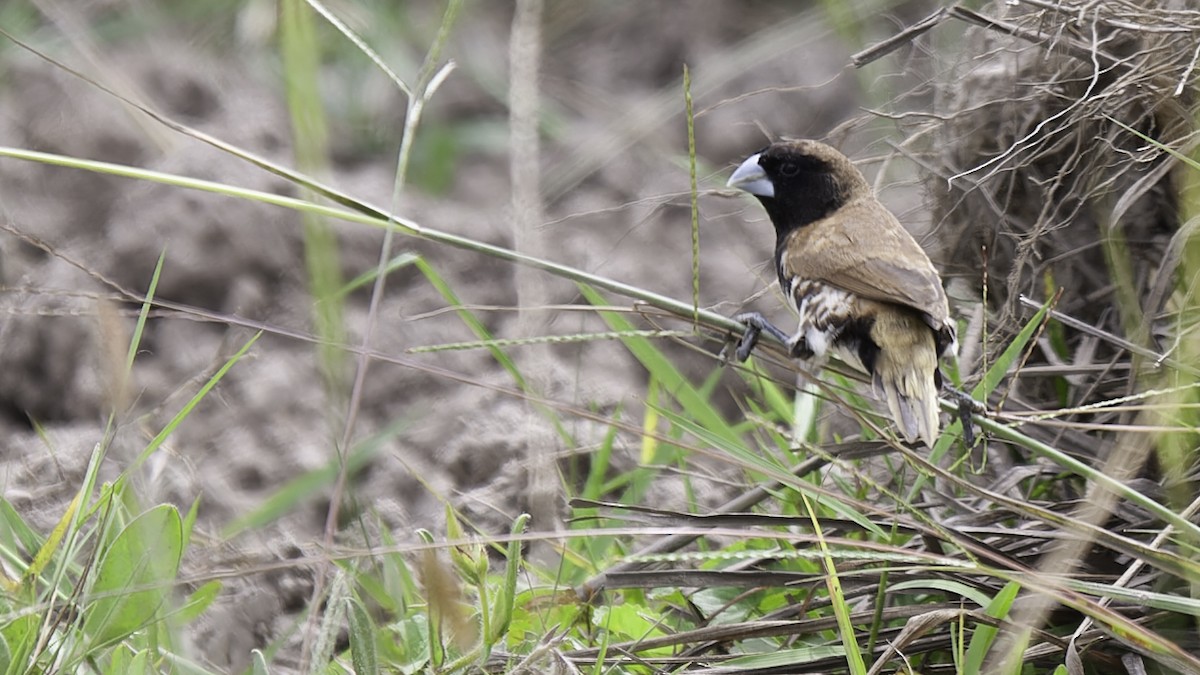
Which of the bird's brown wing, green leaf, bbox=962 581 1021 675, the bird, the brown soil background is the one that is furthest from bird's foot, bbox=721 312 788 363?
green leaf, bbox=962 581 1021 675

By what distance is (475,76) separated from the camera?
5539 mm

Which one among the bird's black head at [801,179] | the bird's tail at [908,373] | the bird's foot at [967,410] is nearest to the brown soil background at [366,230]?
the bird's black head at [801,179]

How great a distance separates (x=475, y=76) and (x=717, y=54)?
0.98 meters

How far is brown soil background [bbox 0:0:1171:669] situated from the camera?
10.9ft

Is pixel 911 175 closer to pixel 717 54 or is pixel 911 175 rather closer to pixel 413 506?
pixel 413 506

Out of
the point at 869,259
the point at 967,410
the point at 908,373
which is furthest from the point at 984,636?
the point at 869,259

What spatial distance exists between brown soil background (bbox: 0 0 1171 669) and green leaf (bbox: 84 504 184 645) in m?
0.20

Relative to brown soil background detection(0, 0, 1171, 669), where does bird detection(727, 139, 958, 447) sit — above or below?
above

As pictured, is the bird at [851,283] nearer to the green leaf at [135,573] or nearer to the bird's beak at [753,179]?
the bird's beak at [753,179]

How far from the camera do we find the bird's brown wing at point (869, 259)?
8.95 feet

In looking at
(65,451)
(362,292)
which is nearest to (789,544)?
(65,451)

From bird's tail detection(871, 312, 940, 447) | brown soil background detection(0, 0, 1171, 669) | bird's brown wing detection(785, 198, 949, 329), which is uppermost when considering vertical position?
bird's brown wing detection(785, 198, 949, 329)

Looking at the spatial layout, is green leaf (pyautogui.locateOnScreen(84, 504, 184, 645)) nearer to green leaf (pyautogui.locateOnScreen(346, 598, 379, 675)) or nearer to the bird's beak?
green leaf (pyautogui.locateOnScreen(346, 598, 379, 675))

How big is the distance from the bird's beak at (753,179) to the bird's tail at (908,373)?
688mm
